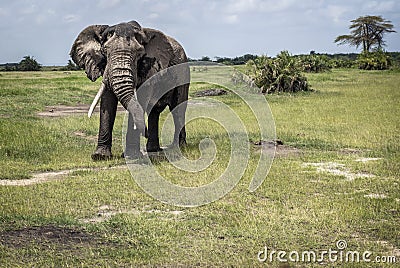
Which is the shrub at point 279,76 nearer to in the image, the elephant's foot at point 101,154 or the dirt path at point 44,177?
the elephant's foot at point 101,154

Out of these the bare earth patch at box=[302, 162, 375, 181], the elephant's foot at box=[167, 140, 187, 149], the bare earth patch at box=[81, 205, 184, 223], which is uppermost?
the elephant's foot at box=[167, 140, 187, 149]

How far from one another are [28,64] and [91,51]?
50.3 metres

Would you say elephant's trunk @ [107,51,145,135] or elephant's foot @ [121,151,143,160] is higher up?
elephant's trunk @ [107,51,145,135]

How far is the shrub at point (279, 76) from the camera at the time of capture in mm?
26891

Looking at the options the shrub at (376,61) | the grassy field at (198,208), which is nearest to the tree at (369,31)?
the shrub at (376,61)

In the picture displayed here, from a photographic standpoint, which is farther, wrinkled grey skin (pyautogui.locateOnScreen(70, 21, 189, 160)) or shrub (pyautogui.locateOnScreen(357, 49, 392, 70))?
shrub (pyautogui.locateOnScreen(357, 49, 392, 70))

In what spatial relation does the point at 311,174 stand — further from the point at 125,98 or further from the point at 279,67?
the point at 279,67

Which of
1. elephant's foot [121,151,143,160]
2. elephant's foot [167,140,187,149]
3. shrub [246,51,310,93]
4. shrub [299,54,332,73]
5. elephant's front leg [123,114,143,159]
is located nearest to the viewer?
elephant's foot [121,151,143,160]

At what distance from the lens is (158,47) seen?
11.2 m

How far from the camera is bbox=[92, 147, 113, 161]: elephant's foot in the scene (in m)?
10.8

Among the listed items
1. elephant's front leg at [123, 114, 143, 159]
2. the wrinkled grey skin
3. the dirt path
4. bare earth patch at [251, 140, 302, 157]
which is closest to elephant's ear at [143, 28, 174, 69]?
the wrinkled grey skin

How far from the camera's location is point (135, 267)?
572cm

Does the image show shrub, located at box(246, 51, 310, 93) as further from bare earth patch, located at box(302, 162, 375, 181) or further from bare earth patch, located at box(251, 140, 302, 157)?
bare earth patch, located at box(302, 162, 375, 181)

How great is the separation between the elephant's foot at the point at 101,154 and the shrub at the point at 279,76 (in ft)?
54.9
